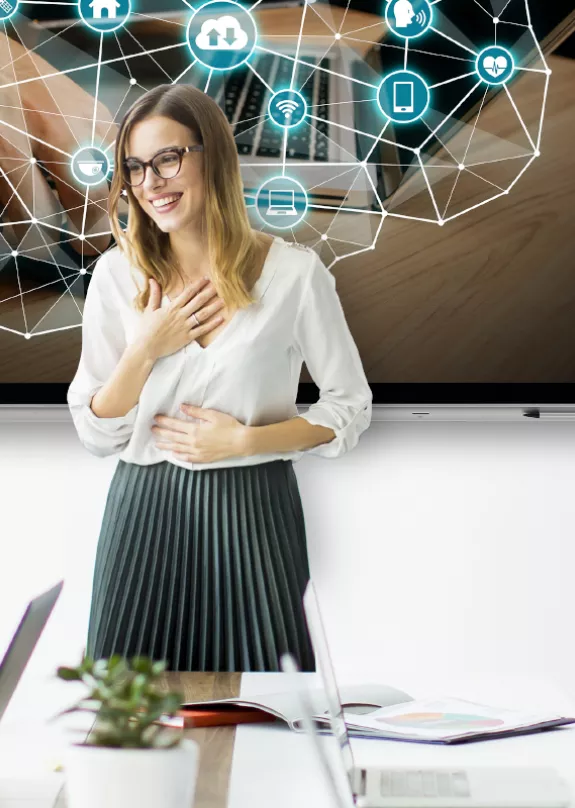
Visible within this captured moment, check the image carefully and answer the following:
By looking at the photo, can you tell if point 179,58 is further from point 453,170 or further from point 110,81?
point 453,170

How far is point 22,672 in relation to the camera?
0.95 meters

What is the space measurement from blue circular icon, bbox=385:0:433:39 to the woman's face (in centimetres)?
53

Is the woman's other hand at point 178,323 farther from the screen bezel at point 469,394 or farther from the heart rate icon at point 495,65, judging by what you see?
the heart rate icon at point 495,65

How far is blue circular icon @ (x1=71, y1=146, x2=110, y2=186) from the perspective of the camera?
6.87 feet

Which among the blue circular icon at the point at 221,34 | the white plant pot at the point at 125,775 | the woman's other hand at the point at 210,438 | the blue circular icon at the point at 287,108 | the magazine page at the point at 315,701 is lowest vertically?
the white plant pot at the point at 125,775

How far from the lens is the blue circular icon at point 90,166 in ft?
6.87

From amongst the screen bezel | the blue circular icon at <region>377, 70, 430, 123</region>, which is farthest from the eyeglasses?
the screen bezel

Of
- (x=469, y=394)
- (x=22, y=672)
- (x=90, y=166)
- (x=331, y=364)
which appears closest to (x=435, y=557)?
(x=469, y=394)

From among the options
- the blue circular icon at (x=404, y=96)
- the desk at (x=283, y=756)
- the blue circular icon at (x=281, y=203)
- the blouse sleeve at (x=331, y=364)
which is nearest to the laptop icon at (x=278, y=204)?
the blue circular icon at (x=281, y=203)

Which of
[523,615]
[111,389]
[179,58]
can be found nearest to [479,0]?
[179,58]

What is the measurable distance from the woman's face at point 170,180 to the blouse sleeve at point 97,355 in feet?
0.60

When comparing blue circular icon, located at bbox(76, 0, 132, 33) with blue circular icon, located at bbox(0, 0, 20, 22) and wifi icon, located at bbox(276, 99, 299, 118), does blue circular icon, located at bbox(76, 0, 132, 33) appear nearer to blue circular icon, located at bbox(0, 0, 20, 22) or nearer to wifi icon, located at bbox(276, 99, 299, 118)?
blue circular icon, located at bbox(0, 0, 20, 22)

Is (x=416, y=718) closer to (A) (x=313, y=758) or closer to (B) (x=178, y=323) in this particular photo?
(A) (x=313, y=758)

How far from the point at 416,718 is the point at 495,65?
1.46m
